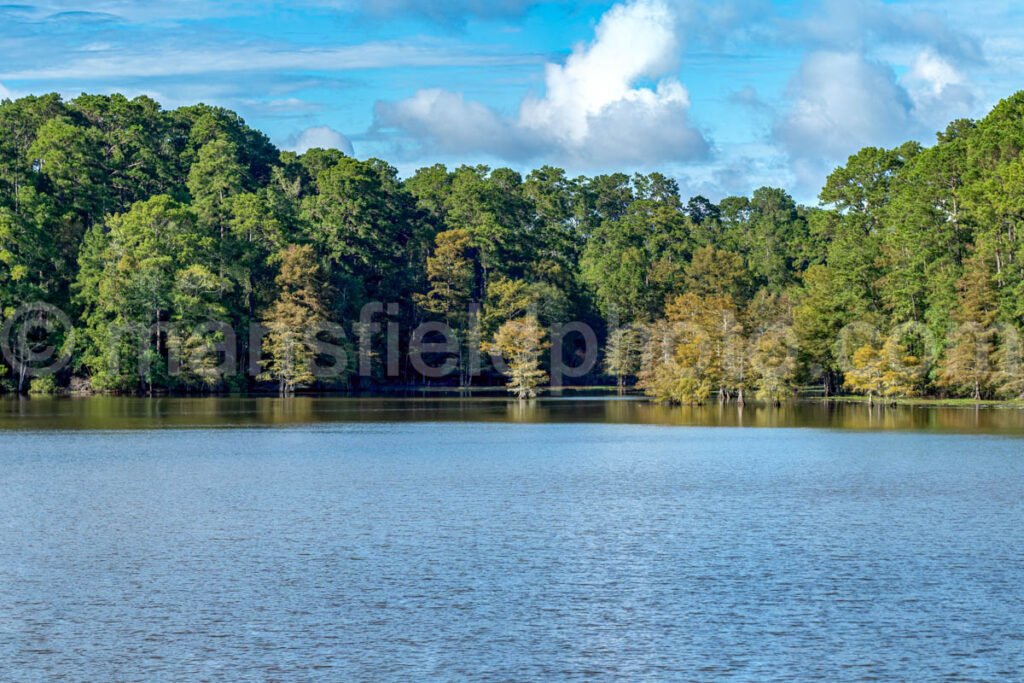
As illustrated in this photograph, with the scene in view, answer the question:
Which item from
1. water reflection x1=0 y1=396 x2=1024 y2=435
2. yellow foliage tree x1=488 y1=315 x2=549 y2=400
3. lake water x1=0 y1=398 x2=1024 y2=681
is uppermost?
yellow foliage tree x1=488 y1=315 x2=549 y2=400

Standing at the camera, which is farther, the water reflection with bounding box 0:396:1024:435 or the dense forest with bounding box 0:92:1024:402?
the dense forest with bounding box 0:92:1024:402

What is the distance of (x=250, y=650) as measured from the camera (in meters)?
16.8

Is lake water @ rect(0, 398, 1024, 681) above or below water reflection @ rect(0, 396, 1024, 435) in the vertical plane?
below

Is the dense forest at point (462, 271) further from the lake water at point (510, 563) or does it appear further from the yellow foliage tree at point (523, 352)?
the lake water at point (510, 563)

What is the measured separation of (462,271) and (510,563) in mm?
88893

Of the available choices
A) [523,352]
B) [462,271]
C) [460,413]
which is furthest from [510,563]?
[462,271]

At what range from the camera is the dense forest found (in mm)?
79875

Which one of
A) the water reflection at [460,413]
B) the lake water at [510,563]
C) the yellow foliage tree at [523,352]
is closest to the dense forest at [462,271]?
the yellow foliage tree at [523,352]

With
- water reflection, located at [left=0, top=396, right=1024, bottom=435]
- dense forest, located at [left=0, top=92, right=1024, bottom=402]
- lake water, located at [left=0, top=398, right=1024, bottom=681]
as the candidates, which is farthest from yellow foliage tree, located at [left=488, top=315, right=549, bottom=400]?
lake water, located at [left=0, top=398, right=1024, bottom=681]

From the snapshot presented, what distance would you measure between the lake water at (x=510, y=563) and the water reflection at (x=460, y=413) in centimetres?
1355

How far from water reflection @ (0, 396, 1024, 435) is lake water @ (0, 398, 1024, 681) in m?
13.5

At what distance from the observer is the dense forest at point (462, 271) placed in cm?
7988

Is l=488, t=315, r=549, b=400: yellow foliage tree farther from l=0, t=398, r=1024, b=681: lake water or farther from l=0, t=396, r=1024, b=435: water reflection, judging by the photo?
l=0, t=398, r=1024, b=681: lake water

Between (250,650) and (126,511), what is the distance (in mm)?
12992
